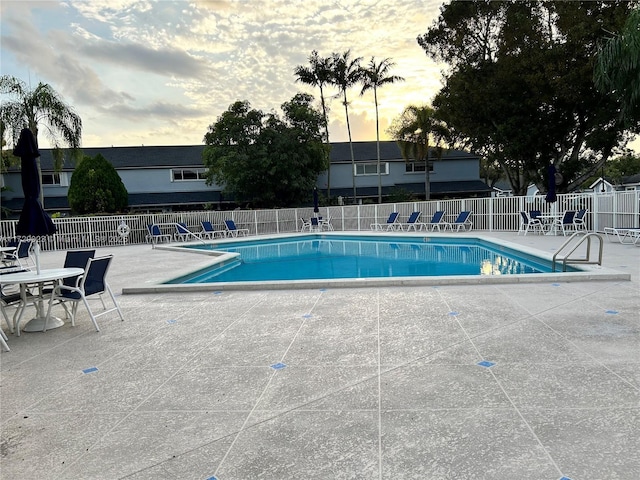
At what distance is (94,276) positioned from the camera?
212 inches

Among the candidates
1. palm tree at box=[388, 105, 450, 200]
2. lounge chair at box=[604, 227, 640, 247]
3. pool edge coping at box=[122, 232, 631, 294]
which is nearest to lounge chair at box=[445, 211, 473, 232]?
lounge chair at box=[604, 227, 640, 247]

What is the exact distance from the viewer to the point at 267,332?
4758mm

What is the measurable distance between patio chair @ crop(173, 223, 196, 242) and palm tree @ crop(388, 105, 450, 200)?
55.1ft

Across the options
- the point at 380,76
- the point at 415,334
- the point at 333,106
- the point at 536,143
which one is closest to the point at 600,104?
the point at 536,143

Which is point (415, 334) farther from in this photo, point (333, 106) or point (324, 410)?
point (333, 106)

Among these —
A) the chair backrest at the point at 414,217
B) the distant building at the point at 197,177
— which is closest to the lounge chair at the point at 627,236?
the chair backrest at the point at 414,217

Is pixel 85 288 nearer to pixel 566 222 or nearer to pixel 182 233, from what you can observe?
pixel 182 233

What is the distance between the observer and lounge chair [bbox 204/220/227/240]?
64.8 ft

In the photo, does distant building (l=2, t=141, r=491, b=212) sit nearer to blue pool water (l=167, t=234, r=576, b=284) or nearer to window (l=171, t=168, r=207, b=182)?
window (l=171, t=168, r=207, b=182)

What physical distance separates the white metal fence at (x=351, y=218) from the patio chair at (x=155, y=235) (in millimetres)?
318

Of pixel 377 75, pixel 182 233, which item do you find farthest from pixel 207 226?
pixel 377 75

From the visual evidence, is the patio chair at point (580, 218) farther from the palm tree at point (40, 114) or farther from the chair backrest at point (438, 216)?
the palm tree at point (40, 114)

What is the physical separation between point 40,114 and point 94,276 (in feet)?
57.3

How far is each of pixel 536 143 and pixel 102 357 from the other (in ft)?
76.1
